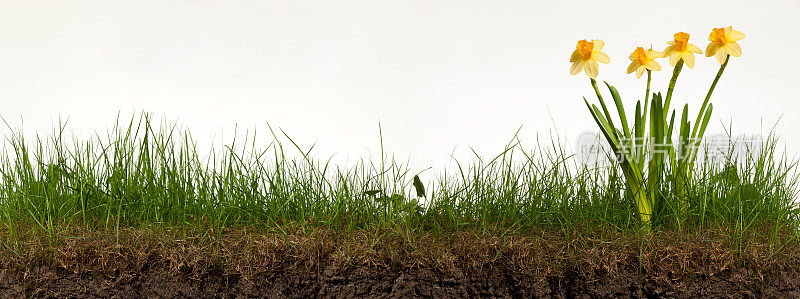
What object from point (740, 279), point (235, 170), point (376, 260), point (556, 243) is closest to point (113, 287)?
point (235, 170)

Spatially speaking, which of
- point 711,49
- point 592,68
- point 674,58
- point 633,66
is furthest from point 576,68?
point 711,49

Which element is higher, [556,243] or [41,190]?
[41,190]

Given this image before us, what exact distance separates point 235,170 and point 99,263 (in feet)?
1.76

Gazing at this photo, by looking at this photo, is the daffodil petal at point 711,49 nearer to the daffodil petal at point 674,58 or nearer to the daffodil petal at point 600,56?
the daffodil petal at point 674,58

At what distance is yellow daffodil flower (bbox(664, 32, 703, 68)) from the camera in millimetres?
1882

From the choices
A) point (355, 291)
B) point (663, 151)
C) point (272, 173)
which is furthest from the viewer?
point (272, 173)

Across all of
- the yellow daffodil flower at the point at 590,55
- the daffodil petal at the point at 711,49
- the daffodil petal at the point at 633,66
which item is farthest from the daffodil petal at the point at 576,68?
the daffodil petal at the point at 711,49

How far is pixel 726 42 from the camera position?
1887 millimetres

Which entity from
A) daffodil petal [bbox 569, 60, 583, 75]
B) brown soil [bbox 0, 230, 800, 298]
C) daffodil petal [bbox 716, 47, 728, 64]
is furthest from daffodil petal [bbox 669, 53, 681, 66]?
brown soil [bbox 0, 230, 800, 298]

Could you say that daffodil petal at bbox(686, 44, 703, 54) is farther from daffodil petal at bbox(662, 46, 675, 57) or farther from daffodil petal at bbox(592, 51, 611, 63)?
daffodil petal at bbox(592, 51, 611, 63)

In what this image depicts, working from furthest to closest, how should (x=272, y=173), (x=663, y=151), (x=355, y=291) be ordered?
(x=272, y=173)
(x=663, y=151)
(x=355, y=291)

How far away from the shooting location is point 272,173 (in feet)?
6.95

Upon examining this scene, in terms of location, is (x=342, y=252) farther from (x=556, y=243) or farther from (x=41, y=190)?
(x=41, y=190)

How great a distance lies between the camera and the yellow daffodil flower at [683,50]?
6.17ft
